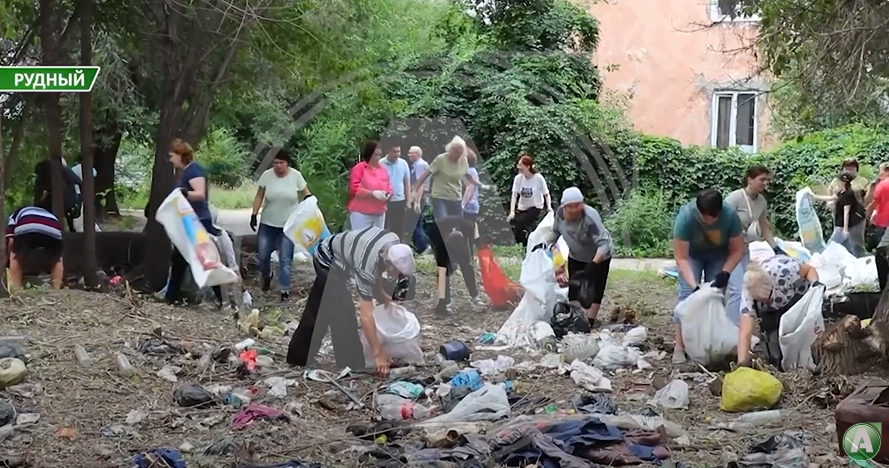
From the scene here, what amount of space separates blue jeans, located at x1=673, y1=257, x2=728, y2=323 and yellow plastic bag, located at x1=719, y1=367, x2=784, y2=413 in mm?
1482

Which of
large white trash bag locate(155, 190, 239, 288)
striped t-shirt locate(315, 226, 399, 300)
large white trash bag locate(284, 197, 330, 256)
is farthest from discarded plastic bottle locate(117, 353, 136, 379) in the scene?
large white trash bag locate(284, 197, 330, 256)

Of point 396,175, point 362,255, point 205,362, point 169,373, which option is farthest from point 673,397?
point 396,175

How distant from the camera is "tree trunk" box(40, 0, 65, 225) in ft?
28.1

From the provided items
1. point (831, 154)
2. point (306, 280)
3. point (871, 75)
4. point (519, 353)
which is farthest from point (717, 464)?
point (831, 154)

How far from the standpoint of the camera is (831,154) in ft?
53.9

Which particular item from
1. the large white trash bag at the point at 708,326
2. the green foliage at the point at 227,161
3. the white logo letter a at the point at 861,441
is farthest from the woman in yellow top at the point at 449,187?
the green foliage at the point at 227,161

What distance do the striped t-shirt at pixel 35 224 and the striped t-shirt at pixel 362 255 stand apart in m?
3.10

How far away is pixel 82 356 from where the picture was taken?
654 centimetres

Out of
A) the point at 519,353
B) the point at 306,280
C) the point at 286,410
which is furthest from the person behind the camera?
the point at 306,280

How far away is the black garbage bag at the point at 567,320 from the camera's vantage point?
8016mm

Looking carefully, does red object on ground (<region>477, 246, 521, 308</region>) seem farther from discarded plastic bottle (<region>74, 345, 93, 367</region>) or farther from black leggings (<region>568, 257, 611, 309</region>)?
discarded plastic bottle (<region>74, 345, 93, 367</region>)

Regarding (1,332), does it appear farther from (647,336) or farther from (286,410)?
(647,336)

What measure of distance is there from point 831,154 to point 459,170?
8.64 meters

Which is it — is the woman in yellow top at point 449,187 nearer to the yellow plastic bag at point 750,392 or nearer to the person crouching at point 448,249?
the person crouching at point 448,249
